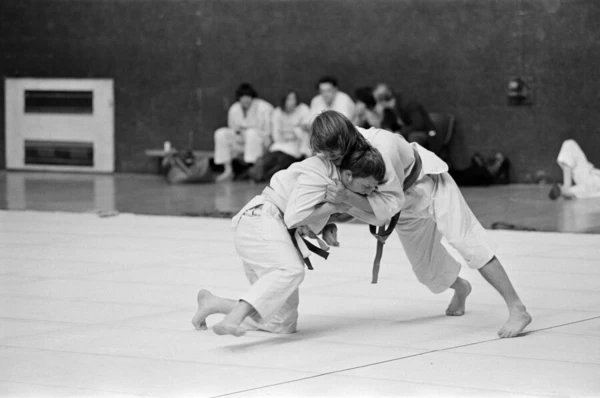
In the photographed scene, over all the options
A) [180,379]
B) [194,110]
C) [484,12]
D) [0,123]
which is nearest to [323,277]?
[180,379]

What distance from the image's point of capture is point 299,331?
403cm

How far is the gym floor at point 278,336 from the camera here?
3.22 m

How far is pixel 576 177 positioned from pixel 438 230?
597 centimetres

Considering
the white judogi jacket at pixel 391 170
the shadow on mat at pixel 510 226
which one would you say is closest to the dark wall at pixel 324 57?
the shadow on mat at pixel 510 226

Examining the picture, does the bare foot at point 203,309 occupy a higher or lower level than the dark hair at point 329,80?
lower

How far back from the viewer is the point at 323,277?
5355 mm

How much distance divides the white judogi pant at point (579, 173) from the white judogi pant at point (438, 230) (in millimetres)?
5611

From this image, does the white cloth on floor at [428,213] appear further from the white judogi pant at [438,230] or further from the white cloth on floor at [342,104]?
the white cloth on floor at [342,104]

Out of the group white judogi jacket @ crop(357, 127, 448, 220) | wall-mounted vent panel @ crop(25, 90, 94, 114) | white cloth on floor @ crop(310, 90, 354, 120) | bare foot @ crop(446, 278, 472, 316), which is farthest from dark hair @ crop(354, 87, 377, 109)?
white judogi jacket @ crop(357, 127, 448, 220)

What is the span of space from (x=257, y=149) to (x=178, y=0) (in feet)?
7.71

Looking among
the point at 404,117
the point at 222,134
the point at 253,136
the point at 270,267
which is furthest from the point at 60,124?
the point at 270,267

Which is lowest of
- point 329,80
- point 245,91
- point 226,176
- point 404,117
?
point 226,176

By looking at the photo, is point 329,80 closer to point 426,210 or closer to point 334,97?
point 334,97

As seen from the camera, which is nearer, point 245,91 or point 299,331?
point 299,331
